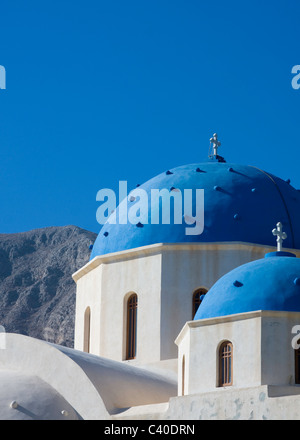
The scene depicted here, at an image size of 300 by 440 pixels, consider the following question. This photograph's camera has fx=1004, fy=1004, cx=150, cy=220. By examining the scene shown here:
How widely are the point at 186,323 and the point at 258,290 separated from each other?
5.47ft

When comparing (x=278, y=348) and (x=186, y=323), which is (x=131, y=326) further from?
(x=278, y=348)

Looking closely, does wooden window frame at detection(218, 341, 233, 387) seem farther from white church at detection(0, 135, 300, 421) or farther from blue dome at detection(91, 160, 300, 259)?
blue dome at detection(91, 160, 300, 259)

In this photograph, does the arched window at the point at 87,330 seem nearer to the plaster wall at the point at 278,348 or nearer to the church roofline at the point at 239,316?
the church roofline at the point at 239,316

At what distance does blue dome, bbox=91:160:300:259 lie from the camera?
24719mm

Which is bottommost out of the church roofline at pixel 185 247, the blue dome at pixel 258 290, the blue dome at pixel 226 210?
the blue dome at pixel 258 290

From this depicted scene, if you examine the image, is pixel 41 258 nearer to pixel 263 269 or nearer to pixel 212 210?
pixel 212 210

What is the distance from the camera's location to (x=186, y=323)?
66.8ft

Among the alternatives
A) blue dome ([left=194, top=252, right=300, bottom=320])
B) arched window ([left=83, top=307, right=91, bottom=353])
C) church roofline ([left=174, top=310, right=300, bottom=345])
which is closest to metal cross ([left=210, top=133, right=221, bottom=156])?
arched window ([left=83, top=307, right=91, bottom=353])

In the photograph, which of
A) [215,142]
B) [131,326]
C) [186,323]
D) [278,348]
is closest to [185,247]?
[131,326]

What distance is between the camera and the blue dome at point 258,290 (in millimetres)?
19531

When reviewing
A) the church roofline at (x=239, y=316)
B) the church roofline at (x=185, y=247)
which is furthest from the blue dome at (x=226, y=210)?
the church roofline at (x=239, y=316)

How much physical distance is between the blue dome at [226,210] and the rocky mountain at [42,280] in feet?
101

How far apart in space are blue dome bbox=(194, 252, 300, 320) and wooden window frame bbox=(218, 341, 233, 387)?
0.66 metres

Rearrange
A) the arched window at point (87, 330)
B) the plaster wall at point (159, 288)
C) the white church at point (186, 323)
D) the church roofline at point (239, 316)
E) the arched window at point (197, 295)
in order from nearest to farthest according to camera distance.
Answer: the white church at point (186, 323)
the church roofline at point (239, 316)
the plaster wall at point (159, 288)
the arched window at point (197, 295)
the arched window at point (87, 330)
